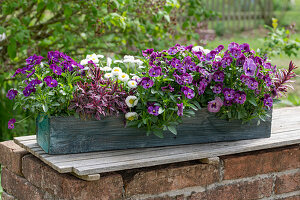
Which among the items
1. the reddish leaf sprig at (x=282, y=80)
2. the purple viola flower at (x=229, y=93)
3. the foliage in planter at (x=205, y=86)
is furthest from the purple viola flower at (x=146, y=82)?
the reddish leaf sprig at (x=282, y=80)

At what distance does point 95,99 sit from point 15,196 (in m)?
0.66

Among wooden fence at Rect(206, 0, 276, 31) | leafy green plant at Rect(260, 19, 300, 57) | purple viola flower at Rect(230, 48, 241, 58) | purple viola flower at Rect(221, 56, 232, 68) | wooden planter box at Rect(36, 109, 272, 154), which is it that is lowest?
wooden planter box at Rect(36, 109, 272, 154)

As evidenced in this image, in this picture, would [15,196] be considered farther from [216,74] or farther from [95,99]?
[216,74]

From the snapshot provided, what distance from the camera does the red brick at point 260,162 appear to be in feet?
6.33

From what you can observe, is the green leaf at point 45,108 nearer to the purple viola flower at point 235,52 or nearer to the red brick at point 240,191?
the red brick at point 240,191

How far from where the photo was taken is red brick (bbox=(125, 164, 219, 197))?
5.67ft

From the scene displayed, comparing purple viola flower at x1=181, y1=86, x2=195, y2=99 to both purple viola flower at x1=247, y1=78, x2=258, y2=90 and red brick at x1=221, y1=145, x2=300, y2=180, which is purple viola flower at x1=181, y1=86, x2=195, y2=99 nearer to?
purple viola flower at x1=247, y1=78, x2=258, y2=90

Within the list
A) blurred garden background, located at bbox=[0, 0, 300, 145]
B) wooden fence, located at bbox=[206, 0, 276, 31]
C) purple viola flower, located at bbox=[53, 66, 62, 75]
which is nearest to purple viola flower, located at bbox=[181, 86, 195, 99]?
purple viola flower, located at bbox=[53, 66, 62, 75]

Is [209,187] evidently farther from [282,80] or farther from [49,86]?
[49,86]

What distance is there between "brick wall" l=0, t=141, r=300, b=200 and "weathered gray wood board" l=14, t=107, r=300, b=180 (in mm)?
51

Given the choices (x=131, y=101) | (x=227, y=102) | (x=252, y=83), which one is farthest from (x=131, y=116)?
(x=252, y=83)

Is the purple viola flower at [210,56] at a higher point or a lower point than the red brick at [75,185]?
higher

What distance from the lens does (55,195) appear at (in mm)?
1678

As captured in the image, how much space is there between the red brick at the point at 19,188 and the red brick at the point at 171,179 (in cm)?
36
